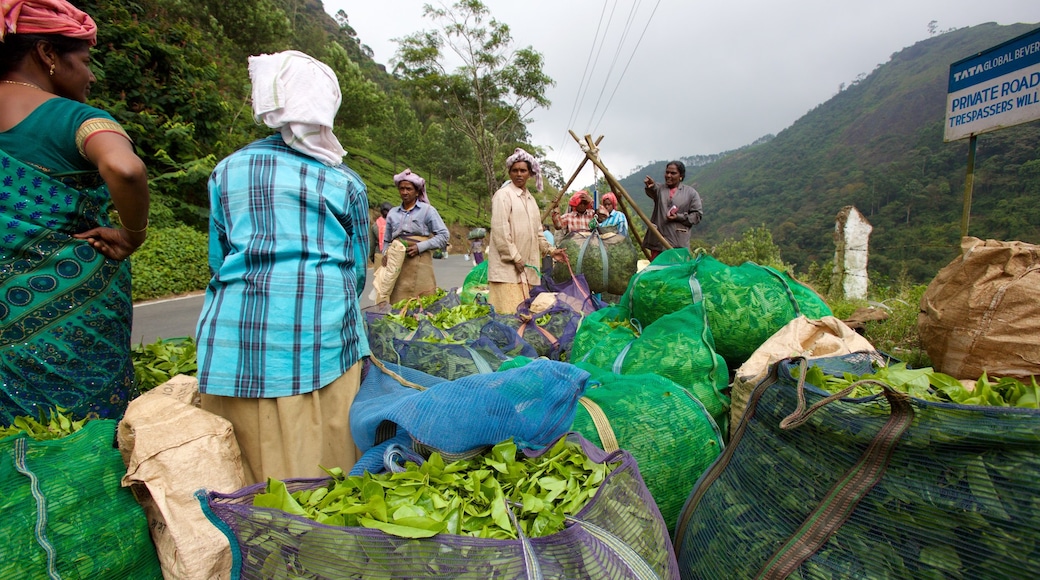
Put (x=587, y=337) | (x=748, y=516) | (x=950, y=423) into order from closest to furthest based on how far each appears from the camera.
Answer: (x=950, y=423), (x=748, y=516), (x=587, y=337)

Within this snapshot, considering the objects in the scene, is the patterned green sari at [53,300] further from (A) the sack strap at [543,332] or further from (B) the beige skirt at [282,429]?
(A) the sack strap at [543,332]

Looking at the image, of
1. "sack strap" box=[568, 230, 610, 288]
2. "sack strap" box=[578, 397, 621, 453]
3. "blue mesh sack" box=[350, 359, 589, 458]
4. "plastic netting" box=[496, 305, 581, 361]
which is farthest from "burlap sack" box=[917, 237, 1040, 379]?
"sack strap" box=[568, 230, 610, 288]

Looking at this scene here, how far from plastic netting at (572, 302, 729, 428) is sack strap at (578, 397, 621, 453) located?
2.00 ft

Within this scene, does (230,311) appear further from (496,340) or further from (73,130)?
(496,340)

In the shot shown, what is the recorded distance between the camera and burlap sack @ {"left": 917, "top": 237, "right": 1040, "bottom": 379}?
1854 millimetres

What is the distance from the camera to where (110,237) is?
1.70 metres

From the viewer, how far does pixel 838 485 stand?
117 centimetres

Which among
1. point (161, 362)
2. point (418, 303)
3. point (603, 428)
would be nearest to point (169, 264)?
point (418, 303)

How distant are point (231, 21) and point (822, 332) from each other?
30985mm

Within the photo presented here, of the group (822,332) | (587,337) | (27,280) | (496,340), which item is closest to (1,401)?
(27,280)

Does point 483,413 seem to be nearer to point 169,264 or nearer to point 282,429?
point 282,429

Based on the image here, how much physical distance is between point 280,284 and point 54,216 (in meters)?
0.79

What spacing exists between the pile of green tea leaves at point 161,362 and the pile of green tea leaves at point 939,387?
2.49m

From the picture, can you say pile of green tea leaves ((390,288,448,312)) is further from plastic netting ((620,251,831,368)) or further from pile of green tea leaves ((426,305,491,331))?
plastic netting ((620,251,831,368))
